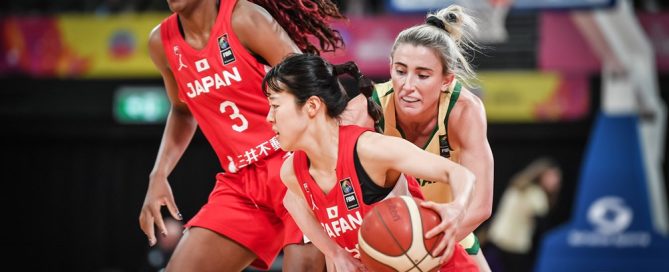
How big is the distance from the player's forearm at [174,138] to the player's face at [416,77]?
46.4 inches

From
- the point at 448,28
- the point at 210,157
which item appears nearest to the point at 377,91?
the point at 448,28

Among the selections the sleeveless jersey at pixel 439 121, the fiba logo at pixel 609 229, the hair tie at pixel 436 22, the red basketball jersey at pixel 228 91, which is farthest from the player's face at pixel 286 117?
the fiba logo at pixel 609 229

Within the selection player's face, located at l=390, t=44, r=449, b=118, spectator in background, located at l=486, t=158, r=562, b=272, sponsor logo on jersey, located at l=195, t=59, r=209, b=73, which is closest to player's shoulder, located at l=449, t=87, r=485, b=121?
player's face, located at l=390, t=44, r=449, b=118

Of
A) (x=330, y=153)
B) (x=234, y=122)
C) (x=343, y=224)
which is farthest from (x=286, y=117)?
(x=234, y=122)

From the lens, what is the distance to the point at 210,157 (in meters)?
15.0

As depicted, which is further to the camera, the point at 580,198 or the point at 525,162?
the point at 525,162

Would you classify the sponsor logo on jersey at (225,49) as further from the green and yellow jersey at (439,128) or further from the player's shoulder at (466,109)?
the player's shoulder at (466,109)

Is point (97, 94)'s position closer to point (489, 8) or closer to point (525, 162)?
point (525, 162)

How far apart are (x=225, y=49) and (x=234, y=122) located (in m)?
0.32

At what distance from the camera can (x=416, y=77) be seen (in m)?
4.23

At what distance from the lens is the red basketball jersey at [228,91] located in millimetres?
4344

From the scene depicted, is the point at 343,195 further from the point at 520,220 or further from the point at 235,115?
the point at 520,220

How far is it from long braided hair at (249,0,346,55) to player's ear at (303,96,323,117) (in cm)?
72

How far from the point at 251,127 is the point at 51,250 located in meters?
12.3
